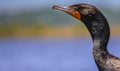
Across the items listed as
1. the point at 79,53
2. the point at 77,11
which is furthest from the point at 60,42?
the point at 77,11

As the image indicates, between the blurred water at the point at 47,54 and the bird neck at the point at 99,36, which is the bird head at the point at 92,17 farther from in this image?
the blurred water at the point at 47,54

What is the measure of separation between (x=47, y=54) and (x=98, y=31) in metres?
13.2

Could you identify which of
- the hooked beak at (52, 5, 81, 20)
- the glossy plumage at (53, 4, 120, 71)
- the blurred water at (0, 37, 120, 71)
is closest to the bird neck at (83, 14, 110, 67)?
the glossy plumage at (53, 4, 120, 71)

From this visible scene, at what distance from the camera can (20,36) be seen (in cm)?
2822

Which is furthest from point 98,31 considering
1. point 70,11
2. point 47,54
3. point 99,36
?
point 47,54

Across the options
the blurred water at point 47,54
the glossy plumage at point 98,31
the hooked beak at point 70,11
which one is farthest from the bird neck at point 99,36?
the blurred water at point 47,54

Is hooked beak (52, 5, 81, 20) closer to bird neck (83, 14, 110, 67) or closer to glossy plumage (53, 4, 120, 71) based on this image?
glossy plumage (53, 4, 120, 71)

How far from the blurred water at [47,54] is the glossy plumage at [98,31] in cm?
682

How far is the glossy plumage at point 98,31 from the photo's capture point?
27.2ft

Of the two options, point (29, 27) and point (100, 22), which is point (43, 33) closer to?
point (29, 27)

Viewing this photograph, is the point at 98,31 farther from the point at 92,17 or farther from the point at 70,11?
the point at 70,11

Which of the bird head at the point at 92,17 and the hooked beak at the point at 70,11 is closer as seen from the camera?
the bird head at the point at 92,17

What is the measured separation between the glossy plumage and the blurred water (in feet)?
22.4

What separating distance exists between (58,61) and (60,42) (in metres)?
6.75
